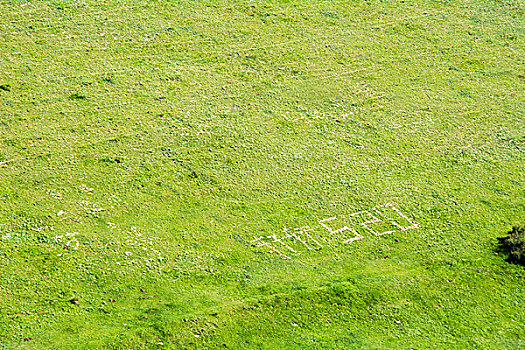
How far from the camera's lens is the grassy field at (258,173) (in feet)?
28.8

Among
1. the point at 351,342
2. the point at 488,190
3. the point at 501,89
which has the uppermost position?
the point at 501,89

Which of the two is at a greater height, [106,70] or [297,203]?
[106,70]

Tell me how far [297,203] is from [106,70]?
4.87m

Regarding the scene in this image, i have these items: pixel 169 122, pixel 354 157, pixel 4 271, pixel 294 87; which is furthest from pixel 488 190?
pixel 4 271

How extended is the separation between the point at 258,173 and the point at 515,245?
4.06 metres

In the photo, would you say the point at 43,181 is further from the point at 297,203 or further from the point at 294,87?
the point at 294,87

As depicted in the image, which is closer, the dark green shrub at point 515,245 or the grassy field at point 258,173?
the grassy field at point 258,173

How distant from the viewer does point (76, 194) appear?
34.0 feet

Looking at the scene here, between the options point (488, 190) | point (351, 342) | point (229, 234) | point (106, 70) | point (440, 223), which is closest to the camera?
point (351, 342)

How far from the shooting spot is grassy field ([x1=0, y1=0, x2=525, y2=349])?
878cm

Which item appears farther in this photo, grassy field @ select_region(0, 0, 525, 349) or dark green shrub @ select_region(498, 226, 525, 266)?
dark green shrub @ select_region(498, 226, 525, 266)

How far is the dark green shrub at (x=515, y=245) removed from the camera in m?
9.99

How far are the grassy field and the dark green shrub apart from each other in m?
0.21

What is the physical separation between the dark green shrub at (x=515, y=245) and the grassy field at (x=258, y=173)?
0.21 metres
